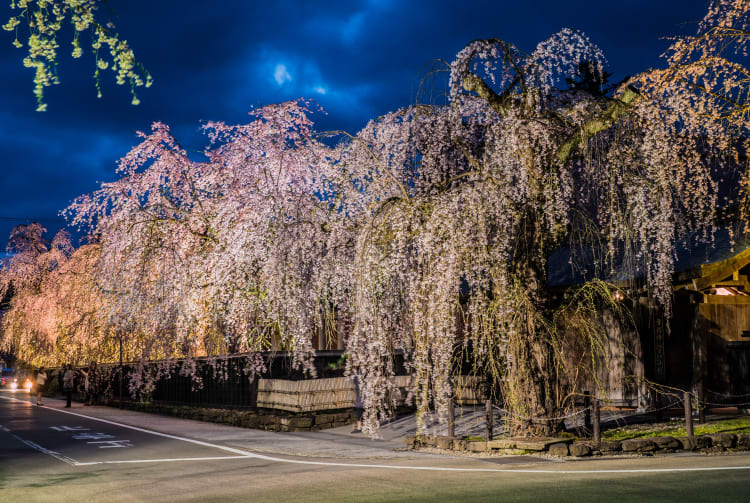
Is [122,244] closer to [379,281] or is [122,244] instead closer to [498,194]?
[379,281]

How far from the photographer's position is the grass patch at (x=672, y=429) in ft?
41.0

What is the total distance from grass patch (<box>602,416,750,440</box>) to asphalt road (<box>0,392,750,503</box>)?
154 cm

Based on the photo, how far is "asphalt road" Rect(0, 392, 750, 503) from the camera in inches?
317

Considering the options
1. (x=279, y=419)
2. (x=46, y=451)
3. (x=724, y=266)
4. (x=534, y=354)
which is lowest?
(x=46, y=451)

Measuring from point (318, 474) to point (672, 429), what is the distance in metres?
7.57

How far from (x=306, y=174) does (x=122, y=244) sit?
5.52 metres

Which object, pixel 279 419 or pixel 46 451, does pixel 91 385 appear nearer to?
pixel 279 419

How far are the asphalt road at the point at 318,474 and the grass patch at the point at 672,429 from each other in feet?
5.06

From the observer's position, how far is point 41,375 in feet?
132

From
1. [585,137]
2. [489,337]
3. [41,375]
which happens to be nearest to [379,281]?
[489,337]

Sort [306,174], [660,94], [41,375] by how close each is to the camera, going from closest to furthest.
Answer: [660,94] < [306,174] < [41,375]

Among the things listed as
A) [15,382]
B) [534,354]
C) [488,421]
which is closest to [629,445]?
[534,354]

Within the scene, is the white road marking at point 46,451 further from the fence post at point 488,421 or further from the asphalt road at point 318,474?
the fence post at point 488,421

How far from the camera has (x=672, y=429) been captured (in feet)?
42.4
